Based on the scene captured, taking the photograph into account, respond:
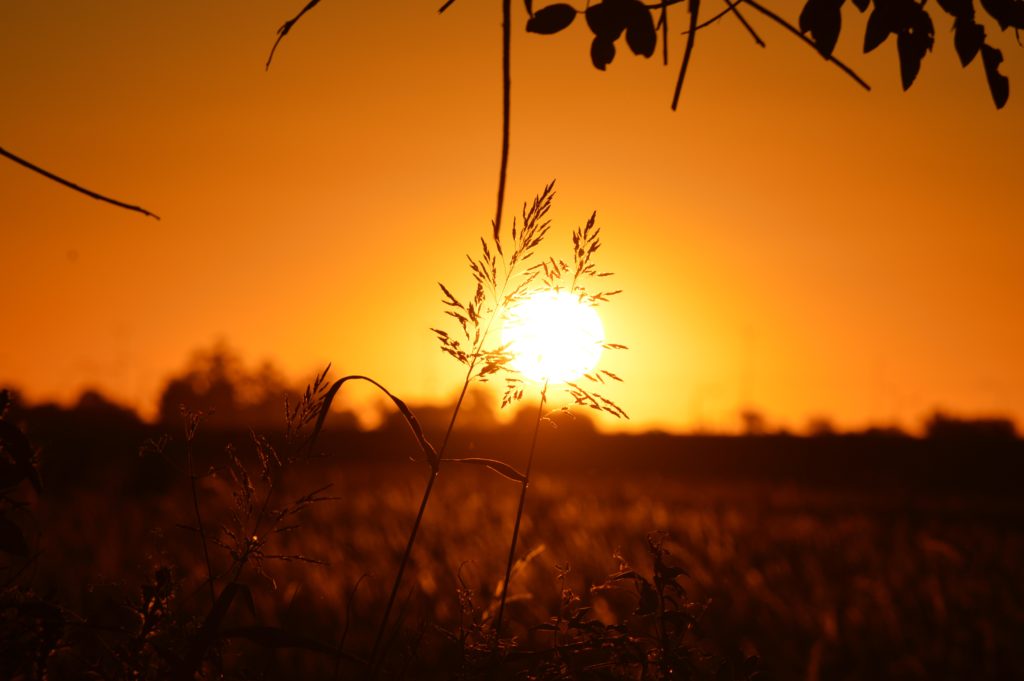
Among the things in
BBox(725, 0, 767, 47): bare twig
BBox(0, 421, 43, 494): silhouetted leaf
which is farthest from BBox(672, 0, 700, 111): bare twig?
BBox(0, 421, 43, 494): silhouetted leaf

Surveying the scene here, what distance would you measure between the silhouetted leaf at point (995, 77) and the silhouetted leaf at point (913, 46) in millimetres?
133

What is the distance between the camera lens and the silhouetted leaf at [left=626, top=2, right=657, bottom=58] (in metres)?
2.03

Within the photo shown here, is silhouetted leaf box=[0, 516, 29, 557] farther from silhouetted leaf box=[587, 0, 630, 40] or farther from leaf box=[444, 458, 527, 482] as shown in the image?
silhouetted leaf box=[587, 0, 630, 40]

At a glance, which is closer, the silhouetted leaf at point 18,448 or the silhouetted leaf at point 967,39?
the silhouetted leaf at point 18,448

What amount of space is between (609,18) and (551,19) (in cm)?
11

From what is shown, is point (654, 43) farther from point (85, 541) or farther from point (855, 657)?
point (85, 541)

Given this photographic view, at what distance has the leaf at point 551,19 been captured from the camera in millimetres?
2068

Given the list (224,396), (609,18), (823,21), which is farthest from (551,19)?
(224,396)

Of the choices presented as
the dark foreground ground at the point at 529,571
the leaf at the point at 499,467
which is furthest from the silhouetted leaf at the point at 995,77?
the leaf at the point at 499,467

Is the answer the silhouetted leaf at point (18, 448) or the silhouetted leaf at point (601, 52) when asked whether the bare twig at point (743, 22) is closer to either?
the silhouetted leaf at point (601, 52)

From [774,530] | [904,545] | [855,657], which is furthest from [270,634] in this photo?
[774,530]

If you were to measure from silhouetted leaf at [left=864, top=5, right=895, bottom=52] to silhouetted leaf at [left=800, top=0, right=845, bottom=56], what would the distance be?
63 mm

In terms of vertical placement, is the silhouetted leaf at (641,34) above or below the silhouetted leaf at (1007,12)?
below

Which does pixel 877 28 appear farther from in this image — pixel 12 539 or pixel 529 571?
pixel 529 571
